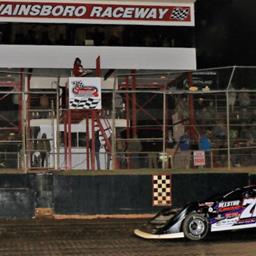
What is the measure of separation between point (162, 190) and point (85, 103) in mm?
3401

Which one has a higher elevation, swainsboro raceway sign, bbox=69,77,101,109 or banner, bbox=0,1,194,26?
banner, bbox=0,1,194,26

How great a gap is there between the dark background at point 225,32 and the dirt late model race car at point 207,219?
2531 cm

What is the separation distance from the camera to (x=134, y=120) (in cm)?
2048

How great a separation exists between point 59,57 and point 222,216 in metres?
16.7

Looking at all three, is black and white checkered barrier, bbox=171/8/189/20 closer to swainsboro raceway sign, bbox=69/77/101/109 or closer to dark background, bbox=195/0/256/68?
dark background, bbox=195/0/256/68

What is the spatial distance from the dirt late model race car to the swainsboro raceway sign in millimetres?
5835

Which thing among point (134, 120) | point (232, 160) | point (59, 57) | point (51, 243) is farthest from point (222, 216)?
point (59, 57)

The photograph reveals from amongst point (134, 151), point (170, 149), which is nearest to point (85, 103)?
point (134, 151)

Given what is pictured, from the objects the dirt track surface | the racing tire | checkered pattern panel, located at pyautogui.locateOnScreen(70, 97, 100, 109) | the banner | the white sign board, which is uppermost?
the banner

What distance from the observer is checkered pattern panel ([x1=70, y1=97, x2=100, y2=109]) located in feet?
63.1

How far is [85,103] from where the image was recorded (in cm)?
1923

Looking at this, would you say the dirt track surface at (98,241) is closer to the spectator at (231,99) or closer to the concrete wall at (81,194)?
the concrete wall at (81,194)

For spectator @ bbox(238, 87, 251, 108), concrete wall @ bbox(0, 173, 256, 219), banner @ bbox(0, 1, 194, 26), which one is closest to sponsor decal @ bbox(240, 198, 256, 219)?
concrete wall @ bbox(0, 173, 256, 219)

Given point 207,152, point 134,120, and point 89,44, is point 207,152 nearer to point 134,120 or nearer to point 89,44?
point 134,120
